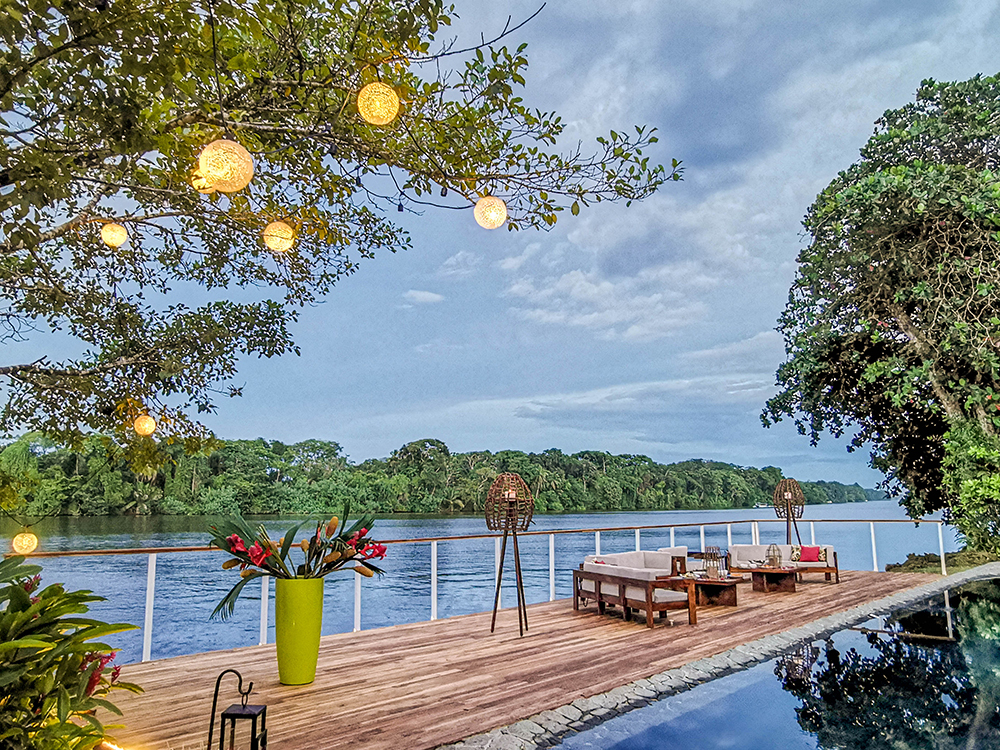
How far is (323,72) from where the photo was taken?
2.98m

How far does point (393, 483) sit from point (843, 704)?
115 ft

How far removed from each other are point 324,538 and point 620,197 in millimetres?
3164

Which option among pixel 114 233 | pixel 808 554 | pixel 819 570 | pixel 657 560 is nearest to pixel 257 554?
pixel 114 233

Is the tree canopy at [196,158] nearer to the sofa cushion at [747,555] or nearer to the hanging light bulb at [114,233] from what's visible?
the hanging light bulb at [114,233]

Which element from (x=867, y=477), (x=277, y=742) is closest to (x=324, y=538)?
(x=277, y=742)

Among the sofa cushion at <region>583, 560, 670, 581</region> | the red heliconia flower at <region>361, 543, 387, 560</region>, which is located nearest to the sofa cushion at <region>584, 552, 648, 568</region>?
the sofa cushion at <region>583, 560, 670, 581</region>

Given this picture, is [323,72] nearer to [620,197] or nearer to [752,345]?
[620,197]

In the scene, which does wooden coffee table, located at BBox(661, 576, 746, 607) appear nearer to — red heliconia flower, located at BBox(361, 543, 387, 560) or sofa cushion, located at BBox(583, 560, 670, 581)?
sofa cushion, located at BBox(583, 560, 670, 581)

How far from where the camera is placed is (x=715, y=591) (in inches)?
305

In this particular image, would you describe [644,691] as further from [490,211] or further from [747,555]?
[747,555]

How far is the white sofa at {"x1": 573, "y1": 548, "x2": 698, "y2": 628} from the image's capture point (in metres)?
6.26

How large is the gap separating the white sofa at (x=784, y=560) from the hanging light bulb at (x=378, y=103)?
845 centimetres

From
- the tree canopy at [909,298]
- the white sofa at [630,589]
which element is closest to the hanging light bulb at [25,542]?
the white sofa at [630,589]

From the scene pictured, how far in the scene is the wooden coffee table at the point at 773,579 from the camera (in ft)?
28.0
